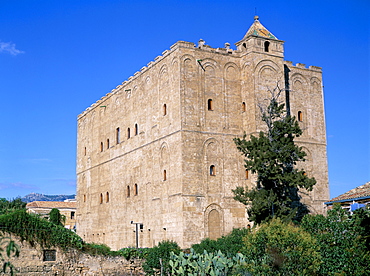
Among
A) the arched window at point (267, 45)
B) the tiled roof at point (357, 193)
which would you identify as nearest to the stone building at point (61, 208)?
the arched window at point (267, 45)

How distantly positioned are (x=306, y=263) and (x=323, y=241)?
85cm

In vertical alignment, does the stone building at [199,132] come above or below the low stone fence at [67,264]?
above

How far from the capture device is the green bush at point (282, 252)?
1463cm

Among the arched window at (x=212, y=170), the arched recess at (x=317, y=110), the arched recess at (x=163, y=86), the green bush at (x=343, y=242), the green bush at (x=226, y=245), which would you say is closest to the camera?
the green bush at (x=343, y=242)

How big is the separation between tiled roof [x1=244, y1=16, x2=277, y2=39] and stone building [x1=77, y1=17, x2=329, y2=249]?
0.09 m

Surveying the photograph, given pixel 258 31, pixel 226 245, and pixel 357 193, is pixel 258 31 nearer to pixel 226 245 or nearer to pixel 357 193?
pixel 357 193

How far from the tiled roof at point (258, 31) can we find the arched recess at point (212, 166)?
7358 millimetres

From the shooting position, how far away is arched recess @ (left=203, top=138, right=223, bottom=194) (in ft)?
91.6

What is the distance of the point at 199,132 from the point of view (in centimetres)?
2822

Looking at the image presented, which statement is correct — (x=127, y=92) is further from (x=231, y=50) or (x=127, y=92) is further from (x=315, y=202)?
(x=315, y=202)

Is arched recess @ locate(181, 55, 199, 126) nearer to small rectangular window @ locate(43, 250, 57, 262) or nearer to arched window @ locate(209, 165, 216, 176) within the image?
arched window @ locate(209, 165, 216, 176)

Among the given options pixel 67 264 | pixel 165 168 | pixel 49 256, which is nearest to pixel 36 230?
pixel 49 256

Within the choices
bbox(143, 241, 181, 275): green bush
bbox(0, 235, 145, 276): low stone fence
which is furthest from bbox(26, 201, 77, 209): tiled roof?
bbox(143, 241, 181, 275): green bush

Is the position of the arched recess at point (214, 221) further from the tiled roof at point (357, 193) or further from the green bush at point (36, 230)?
the tiled roof at point (357, 193)
